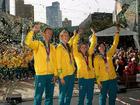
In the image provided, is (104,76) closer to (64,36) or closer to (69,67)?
(69,67)

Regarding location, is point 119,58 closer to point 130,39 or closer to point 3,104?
point 3,104

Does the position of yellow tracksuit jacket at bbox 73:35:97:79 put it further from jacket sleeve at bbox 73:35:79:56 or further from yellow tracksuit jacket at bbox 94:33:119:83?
yellow tracksuit jacket at bbox 94:33:119:83

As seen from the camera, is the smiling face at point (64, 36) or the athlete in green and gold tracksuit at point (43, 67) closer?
the athlete in green and gold tracksuit at point (43, 67)

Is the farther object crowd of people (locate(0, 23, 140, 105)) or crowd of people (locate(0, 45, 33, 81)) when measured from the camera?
crowd of people (locate(0, 45, 33, 81))

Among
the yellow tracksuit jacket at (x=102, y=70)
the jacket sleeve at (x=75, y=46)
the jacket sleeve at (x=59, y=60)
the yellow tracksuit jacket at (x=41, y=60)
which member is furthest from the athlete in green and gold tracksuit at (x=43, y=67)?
the yellow tracksuit jacket at (x=102, y=70)

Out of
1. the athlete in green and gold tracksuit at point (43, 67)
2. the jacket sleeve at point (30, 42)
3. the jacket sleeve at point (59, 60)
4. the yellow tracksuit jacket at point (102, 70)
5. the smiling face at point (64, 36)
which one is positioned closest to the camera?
the jacket sleeve at point (30, 42)

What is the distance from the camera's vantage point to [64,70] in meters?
9.82

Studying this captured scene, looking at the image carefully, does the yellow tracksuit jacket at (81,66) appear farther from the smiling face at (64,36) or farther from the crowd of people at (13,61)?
the crowd of people at (13,61)

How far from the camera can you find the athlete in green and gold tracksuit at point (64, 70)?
979cm

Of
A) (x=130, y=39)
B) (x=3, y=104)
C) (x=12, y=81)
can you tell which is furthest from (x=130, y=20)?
(x=3, y=104)

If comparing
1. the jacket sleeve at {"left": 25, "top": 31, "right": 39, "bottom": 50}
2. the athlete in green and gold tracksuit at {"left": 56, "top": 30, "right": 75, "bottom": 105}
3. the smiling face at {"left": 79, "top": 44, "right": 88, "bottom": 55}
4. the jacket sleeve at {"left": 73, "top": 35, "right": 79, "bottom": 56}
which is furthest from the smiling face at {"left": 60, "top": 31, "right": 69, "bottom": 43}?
the jacket sleeve at {"left": 25, "top": 31, "right": 39, "bottom": 50}

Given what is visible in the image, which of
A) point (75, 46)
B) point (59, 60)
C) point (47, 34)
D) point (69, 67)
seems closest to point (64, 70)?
point (69, 67)

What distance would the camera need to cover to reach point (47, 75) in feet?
31.4

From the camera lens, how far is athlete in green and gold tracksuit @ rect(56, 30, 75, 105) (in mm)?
9789
